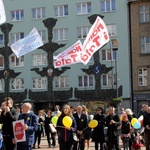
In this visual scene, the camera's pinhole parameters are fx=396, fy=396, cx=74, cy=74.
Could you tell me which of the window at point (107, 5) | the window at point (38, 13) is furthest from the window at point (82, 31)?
the window at point (38, 13)

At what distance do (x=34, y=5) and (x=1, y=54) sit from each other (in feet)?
23.4

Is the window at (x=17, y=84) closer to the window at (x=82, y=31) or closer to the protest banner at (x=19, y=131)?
the window at (x=82, y=31)

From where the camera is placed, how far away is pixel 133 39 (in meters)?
42.8

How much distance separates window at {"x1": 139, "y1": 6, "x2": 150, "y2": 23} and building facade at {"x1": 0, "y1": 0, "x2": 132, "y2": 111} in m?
1.63

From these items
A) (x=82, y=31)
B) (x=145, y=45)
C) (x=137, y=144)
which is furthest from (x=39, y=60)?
(x=137, y=144)

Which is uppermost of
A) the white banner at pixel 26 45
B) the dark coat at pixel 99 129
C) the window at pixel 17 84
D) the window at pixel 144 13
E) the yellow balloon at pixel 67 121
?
the window at pixel 144 13

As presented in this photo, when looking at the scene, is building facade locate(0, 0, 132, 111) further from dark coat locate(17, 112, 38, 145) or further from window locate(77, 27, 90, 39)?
dark coat locate(17, 112, 38, 145)

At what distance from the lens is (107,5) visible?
147 ft

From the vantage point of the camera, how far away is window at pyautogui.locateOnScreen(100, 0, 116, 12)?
146 ft

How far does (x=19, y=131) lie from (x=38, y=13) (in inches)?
1494

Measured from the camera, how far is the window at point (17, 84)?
47.0m

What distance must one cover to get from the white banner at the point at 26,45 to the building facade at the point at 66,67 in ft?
79.7

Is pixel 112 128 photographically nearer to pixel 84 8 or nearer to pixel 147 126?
pixel 147 126

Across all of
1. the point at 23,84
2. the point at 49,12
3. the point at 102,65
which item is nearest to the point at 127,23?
the point at 102,65
